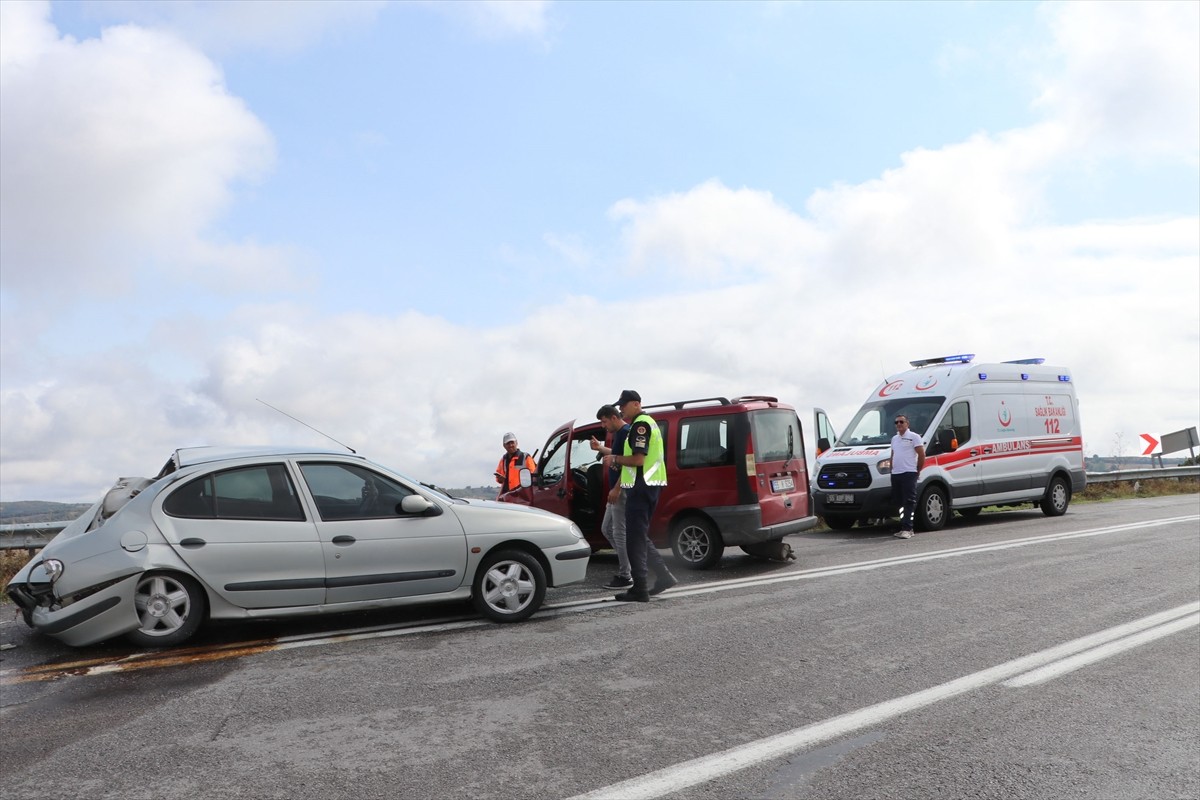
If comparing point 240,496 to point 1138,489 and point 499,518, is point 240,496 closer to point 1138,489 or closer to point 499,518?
point 499,518

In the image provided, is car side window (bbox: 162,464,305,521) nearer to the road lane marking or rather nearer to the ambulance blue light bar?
the road lane marking

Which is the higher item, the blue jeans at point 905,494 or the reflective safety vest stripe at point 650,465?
the reflective safety vest stripe at point 650,465

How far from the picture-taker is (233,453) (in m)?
7.40

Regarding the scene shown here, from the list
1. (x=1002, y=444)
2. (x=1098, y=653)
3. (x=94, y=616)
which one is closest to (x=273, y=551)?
(x=94, y=616)

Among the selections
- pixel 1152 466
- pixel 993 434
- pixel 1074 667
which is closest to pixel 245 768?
pixel 1074 667

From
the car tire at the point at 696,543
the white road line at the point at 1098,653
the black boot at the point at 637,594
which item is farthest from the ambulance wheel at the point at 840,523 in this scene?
the white road line at the point at 1098,653

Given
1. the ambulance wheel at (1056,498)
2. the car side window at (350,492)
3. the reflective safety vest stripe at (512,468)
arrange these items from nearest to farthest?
1. the car side window at (350,492)
2. the reflective safety vest stripe at (512,468)
3. the ambulance wheel at (1056,498)

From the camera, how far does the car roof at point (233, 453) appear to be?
725 cm

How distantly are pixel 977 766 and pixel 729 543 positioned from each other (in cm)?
607

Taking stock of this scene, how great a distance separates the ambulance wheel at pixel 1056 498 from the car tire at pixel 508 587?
1355 centimetres

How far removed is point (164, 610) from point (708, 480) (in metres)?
5.73

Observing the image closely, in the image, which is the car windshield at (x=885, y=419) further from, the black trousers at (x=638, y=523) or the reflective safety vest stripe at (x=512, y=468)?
the black trousers at (x=638, y=523)

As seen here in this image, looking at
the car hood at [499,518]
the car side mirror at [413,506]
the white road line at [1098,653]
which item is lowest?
the white road line at [1098,653]

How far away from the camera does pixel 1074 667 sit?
6.01 metres
